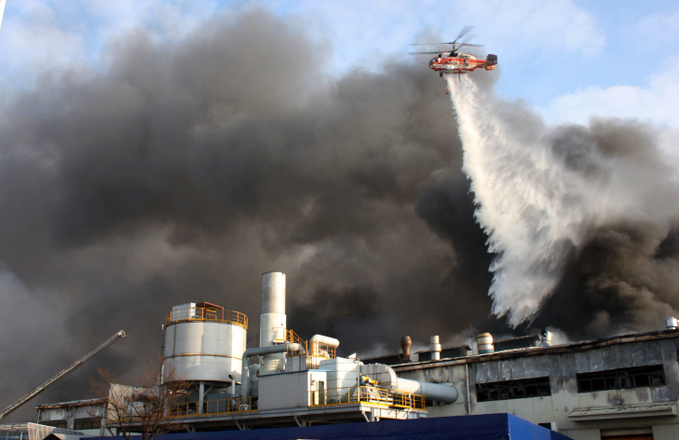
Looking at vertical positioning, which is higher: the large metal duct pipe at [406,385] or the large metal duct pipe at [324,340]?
the large metal duct pipe at [324,340]

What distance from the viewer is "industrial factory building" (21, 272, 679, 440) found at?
31.4 metres

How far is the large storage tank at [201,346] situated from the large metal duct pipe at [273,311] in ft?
9.43

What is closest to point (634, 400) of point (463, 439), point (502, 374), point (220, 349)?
point (502, 374)

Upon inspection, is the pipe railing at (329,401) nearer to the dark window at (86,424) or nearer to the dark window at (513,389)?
the dark window at (513,389)

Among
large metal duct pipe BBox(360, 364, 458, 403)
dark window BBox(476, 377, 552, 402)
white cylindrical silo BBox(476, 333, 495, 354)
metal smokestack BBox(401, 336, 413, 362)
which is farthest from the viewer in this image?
metal smokestack BBox(401, 336, 413, 362)

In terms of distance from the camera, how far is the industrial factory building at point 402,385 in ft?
103

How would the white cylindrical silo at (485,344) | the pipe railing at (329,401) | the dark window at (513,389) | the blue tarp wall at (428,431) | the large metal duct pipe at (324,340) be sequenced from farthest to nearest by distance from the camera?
the white cylindrical silo at (485,344) → the large metal duct pipe at (324,340) → the dark window at (513,389) → the pipe railing at (329,401) → the blue tarp wall at (428,431)

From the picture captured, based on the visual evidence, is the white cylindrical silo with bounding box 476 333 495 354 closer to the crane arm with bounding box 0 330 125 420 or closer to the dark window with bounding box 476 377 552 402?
the dark window with bounding box 476 377 552 402

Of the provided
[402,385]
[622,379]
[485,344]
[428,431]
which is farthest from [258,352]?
[622,379]

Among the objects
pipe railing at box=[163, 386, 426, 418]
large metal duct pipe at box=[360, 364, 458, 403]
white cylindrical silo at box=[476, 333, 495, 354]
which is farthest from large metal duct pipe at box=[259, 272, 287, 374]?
white cylindrical silo at box=[476, 333, 495, 354]

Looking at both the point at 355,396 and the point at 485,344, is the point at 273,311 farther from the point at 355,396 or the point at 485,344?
the point at 485,344

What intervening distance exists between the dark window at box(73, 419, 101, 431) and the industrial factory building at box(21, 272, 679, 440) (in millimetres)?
10305

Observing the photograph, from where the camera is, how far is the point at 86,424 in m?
52.2

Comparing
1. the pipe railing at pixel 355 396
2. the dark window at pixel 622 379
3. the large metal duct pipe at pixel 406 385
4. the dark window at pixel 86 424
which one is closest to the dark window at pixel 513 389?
the large metal duct pipe at pixel 406 385
